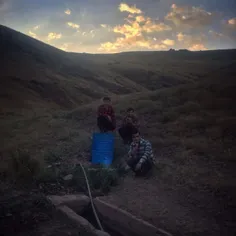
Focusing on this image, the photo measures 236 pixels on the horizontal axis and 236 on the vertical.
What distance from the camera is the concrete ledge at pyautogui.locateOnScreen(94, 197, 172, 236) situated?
13.6ft

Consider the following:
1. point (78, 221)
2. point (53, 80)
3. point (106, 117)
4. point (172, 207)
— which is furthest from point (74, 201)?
point (53, 80)

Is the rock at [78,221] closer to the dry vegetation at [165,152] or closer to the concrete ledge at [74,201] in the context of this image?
the concrete ledge at [74,201]

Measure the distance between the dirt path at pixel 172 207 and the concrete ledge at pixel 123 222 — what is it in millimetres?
188

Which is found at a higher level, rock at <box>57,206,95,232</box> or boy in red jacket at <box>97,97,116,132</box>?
boy in red jacket at <box>97,97,116,132</box>

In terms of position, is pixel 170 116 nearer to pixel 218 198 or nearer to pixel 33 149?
pixel 33 149

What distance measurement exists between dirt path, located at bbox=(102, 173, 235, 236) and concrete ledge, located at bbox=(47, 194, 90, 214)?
434 millimetres

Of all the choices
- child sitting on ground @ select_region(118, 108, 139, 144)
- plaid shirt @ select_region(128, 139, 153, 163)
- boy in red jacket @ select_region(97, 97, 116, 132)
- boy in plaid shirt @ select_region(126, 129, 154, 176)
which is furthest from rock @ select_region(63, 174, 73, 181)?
boy in red jacket @ select_region(97, 97, 116, 132)

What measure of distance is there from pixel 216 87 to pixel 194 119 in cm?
479

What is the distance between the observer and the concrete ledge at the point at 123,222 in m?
4.14

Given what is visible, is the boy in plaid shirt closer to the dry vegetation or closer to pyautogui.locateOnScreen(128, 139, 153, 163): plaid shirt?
pyautogui.locateOnScreen(128, 139, 153, 163): plaid shirt

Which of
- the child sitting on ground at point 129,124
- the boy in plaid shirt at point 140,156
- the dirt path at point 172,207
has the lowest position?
the dirt path at point 172,207

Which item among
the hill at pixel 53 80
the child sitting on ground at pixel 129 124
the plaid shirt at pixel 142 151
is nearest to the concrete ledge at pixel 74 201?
the plaid shirt at pixel 142 151

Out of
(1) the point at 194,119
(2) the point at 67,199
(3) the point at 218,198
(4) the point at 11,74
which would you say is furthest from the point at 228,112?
(4) the point at 11,74

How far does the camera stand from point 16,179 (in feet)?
17.2
